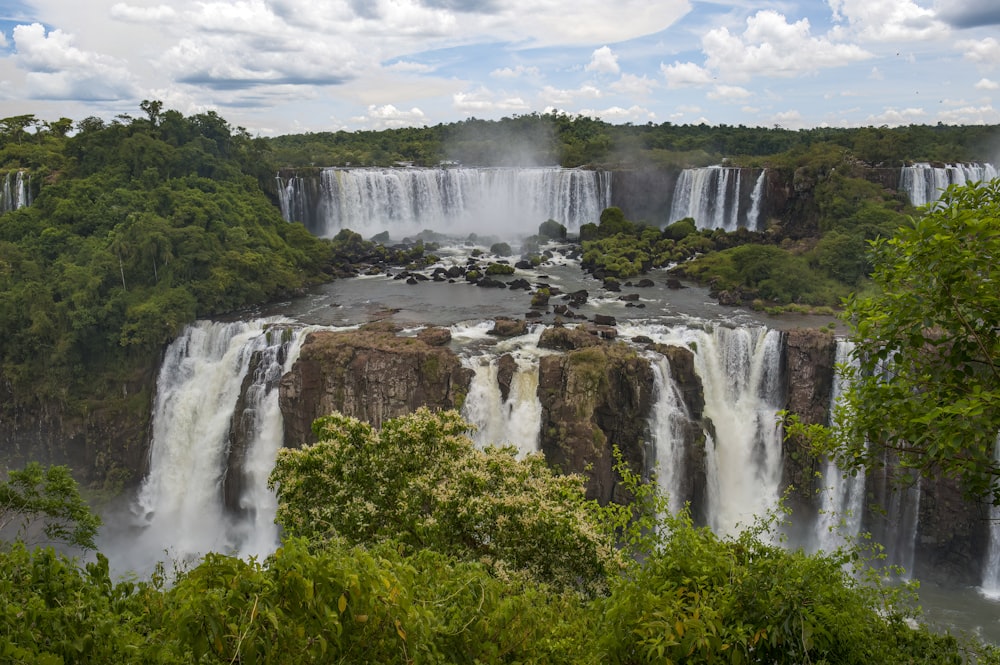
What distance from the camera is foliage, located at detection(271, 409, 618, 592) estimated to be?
28.2ft

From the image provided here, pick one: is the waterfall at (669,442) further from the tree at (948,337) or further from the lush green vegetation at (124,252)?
the lush green vegetation at (124,252)

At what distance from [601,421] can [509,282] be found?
13.0 metres

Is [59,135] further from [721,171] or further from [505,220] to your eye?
[721,171]

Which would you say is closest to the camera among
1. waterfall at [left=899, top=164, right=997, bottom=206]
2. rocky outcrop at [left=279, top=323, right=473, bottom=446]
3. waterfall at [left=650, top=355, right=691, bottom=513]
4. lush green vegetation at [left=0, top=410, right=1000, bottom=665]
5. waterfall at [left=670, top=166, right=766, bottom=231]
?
lush green vegetation at [left=0, top=410, right=1000, bottom=665]

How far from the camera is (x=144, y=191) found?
33.6 m

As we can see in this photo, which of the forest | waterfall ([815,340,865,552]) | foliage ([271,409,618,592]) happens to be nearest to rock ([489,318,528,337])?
waterfall ([815,340,865,552])

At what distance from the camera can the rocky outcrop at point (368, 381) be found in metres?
20.7

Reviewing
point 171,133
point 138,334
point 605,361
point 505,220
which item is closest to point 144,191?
point 171,133

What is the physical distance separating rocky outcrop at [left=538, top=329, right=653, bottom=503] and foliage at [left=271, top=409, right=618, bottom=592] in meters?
9.49

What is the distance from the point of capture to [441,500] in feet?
28.3

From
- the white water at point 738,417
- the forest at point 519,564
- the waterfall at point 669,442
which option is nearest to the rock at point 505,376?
the waterfall at point 669,442

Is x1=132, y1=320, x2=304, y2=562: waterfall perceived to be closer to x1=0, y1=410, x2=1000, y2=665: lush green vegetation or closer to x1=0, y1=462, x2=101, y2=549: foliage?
x1=0, y1=462, x2=101, y2=549: foliage

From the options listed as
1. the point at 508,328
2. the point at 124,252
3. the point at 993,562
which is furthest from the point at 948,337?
the point at 124,252

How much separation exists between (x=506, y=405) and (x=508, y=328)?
395 cm
